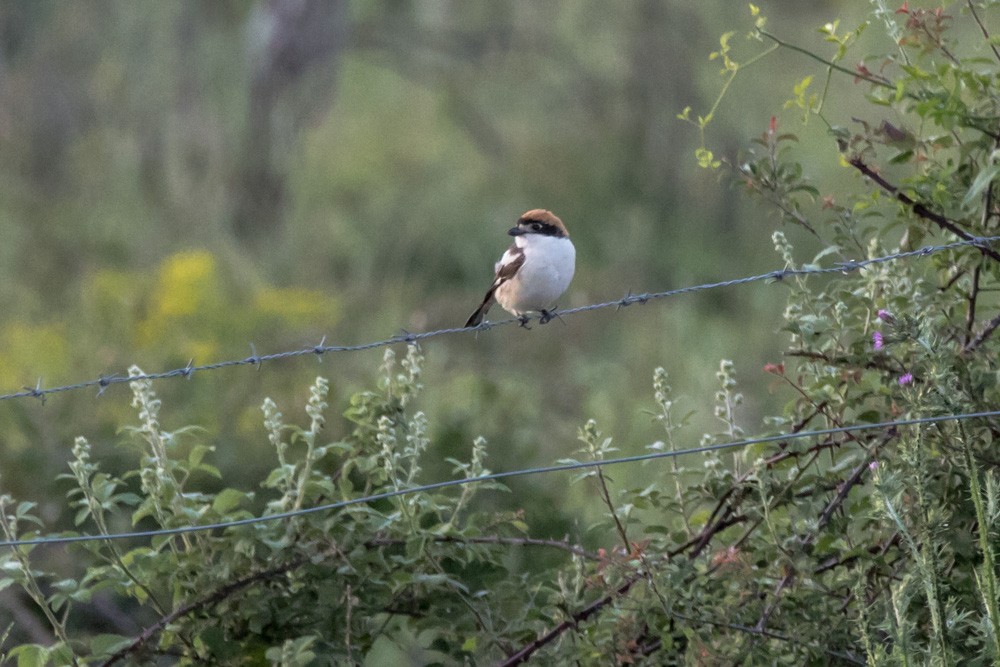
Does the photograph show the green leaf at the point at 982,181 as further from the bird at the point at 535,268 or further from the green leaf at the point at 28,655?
the green leaf at the point at 28,655

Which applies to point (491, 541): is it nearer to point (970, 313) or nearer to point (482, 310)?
point (970, 313)

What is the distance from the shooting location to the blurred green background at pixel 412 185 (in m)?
9.26

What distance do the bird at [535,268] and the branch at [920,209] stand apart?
3.95 feet

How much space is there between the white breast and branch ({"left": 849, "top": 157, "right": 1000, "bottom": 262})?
122cm

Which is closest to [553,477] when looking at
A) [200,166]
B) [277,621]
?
[277,621]

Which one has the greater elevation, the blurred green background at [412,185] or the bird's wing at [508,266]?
the blurred green background at [412,185]

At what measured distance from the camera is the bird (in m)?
3.94

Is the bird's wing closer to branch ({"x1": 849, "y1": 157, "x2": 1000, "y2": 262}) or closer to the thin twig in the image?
branch ({"x1": 849, "y1": 157, "x2": 1000, "y2": 262})

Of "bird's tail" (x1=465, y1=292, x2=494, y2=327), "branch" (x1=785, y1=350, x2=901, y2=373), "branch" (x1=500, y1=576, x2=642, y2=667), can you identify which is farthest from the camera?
"bird's tail" (x1=465, y1=292, x2=494, y2=327)

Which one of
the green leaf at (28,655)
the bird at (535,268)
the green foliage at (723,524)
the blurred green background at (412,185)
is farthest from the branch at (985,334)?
the blurred green background at (412,185)

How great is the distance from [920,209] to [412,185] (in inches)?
295

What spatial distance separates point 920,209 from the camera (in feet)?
9.34

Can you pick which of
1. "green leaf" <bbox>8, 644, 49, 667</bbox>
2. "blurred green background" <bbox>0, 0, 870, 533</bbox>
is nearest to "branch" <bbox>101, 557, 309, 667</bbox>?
"green leaf" <bbox>8, 644, 49, 667</bbox>

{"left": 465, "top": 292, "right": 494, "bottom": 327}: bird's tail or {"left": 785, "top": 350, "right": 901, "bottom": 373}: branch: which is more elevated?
{"left": 465, "top": 292, "right": 494, "bottom": 327}: bird's tail
